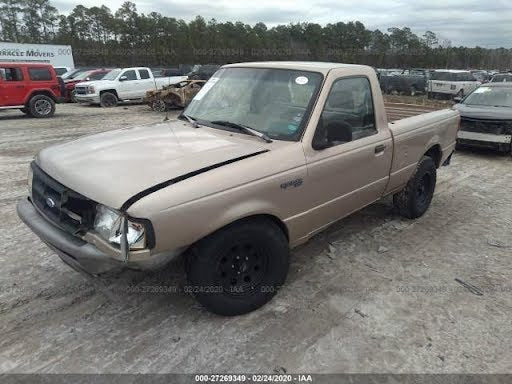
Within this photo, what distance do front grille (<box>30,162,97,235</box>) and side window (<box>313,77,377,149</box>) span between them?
177cm

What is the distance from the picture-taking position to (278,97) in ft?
11.6

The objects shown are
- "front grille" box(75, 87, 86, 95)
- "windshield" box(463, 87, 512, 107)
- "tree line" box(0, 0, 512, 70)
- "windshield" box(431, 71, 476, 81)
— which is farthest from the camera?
"tree line" box(0, 0, 512, 70)

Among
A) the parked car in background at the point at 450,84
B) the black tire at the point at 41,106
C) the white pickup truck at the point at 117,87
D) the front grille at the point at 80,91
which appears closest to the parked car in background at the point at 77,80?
the front grille at the point at 80,91

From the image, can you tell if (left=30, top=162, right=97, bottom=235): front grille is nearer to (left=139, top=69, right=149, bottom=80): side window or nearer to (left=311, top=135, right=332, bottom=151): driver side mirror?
(left=311, top=135, right=332, bottom=151): driver side mirror

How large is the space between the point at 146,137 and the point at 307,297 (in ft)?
6.39

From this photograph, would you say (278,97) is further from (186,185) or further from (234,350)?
(234,350)

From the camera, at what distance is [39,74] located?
48.3 feet

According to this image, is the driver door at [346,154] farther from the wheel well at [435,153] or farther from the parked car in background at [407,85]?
the parked car in background at [407,85]

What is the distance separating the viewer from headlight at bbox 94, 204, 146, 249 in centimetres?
238

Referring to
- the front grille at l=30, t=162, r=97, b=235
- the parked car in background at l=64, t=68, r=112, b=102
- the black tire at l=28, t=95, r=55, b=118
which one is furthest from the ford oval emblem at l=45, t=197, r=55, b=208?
the parked car in background at l=64, t=68, r=112, b=102

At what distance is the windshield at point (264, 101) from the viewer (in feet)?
10.9

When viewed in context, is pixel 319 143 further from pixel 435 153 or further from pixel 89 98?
pixel 89 98

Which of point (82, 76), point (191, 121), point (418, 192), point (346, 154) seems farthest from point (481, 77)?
point (191, 121)

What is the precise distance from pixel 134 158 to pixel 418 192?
3.59m
